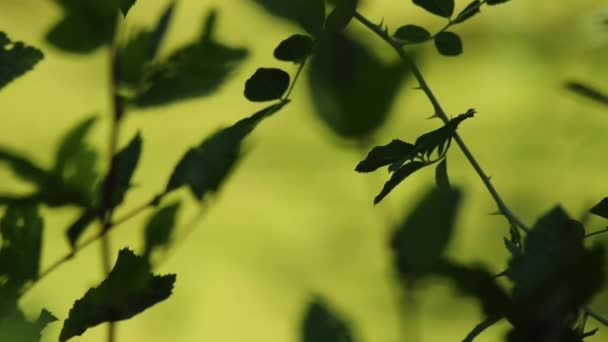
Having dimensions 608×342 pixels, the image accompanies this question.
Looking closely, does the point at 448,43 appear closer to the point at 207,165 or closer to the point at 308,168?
the point at 207,165

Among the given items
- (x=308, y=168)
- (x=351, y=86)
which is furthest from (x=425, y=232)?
(x=308, y=168)

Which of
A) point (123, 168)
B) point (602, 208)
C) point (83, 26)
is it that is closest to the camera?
point (602, 208)

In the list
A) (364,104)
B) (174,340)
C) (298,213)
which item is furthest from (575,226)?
(298,213)

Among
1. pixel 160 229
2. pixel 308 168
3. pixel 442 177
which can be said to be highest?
pixel 442 177

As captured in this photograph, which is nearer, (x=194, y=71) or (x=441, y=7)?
(x=441, y=7)

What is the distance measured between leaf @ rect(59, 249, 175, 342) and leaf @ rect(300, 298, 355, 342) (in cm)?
12

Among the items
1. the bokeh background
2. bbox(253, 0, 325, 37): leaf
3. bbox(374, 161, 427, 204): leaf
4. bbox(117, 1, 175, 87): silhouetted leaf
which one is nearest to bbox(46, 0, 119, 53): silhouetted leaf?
bbox(117, 1, 175, 87): silhouetted leaf

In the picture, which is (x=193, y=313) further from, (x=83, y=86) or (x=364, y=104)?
(x=364, y=104)

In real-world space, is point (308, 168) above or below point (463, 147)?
below

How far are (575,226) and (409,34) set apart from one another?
0.53 feet

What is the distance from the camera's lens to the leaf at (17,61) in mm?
384

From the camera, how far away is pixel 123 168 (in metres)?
0.48

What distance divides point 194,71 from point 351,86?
80 millimetres

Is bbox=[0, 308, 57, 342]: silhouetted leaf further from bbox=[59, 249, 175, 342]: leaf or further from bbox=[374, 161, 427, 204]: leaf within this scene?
bbox=[374, 161, 427, 204]: leaf
